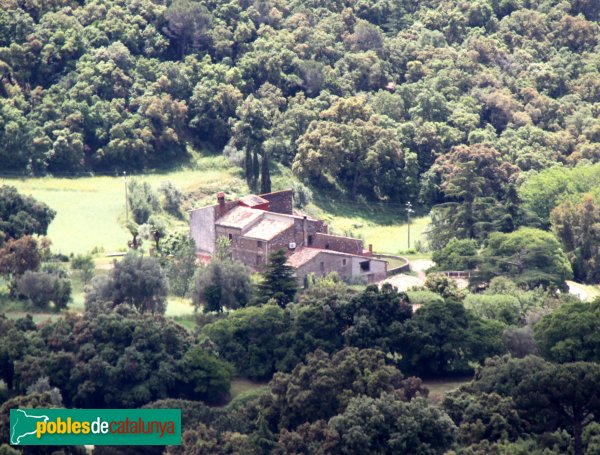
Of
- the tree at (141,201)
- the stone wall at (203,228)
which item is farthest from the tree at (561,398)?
the tree at (141,201)

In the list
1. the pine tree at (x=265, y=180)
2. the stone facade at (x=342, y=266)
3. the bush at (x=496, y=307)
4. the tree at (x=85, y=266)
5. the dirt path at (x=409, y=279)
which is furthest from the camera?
the pine tree at (x=265, y=180)

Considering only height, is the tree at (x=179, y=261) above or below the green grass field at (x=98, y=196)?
below

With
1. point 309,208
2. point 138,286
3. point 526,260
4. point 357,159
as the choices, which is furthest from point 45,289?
point 357,159

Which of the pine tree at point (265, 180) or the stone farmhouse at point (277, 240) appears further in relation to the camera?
the pine tree at point (265, 180)

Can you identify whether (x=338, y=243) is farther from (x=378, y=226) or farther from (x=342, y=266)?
(x=378, y=226)

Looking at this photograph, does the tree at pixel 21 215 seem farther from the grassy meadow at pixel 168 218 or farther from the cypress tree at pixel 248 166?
the cypress tree at pixel 248 166

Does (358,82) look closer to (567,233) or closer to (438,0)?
(438,0)

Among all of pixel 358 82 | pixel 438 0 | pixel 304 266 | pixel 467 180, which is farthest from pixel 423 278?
pixel 438 0
